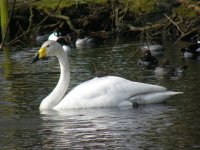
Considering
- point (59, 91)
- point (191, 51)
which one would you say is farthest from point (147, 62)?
point (59, 91)

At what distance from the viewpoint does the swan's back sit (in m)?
17.4

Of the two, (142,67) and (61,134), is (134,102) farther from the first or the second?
(142,67)

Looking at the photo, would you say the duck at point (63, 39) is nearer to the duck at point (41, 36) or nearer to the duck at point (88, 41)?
the duck at point (88, 41)

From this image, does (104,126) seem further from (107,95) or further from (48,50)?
(48,50)

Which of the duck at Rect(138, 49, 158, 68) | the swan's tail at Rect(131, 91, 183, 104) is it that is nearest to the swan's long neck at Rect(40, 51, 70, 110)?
the swan's tail at Rect(131, 91, 183, 104)

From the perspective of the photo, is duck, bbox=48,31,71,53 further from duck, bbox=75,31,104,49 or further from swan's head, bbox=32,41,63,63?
swan's head, bbox=32,41,63,63

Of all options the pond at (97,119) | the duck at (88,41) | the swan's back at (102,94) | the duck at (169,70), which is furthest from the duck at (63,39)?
the swan's back at (102,94)

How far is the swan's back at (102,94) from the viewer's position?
686 inches

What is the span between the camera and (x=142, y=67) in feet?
81.6

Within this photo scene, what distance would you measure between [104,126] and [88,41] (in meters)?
20.2

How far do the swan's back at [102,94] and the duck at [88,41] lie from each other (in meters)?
16.6

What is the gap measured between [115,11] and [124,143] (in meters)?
20.7

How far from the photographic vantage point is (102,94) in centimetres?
1745

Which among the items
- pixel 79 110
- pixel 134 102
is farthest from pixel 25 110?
pixel 134 102
